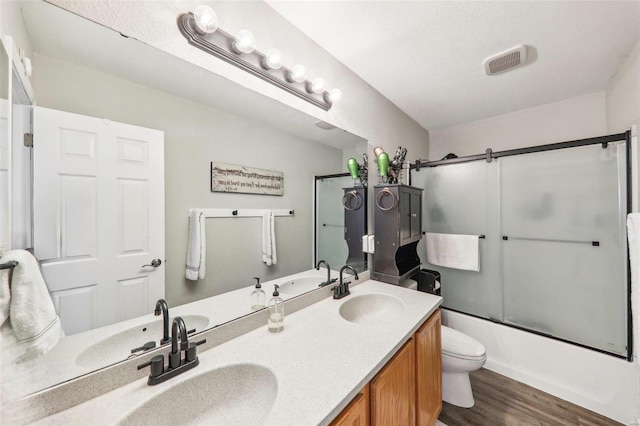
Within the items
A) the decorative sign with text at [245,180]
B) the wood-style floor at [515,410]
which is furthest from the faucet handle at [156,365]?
the wood-style floor at [515,410]

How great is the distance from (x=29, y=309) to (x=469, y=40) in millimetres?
2209

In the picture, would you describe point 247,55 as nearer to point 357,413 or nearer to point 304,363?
point 304,363

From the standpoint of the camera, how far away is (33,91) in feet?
1.96

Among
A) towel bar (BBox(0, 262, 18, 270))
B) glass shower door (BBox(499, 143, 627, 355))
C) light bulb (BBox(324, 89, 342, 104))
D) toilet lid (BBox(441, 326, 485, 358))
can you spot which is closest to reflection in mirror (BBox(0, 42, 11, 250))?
towel bar (BBox(0, 262, 18, 270))

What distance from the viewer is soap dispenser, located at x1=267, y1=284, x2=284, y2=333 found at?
1.01 meters

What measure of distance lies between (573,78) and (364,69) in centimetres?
164

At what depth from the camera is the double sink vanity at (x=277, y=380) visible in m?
0.61

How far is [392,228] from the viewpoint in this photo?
5.66ft

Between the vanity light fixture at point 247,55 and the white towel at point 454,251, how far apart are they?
174 cm

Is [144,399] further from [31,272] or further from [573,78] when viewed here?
[573,78]

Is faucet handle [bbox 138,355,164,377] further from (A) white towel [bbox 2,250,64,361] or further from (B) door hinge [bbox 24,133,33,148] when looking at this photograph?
(B) door hinge [bbox 24,133,33,148]

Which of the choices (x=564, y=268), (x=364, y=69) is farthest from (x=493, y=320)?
(x=364, y=69)

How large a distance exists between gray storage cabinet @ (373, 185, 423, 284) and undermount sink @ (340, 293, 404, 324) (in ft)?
0.93

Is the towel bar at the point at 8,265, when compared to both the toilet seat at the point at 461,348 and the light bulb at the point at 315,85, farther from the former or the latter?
the toilet seat at the point at 461,348
